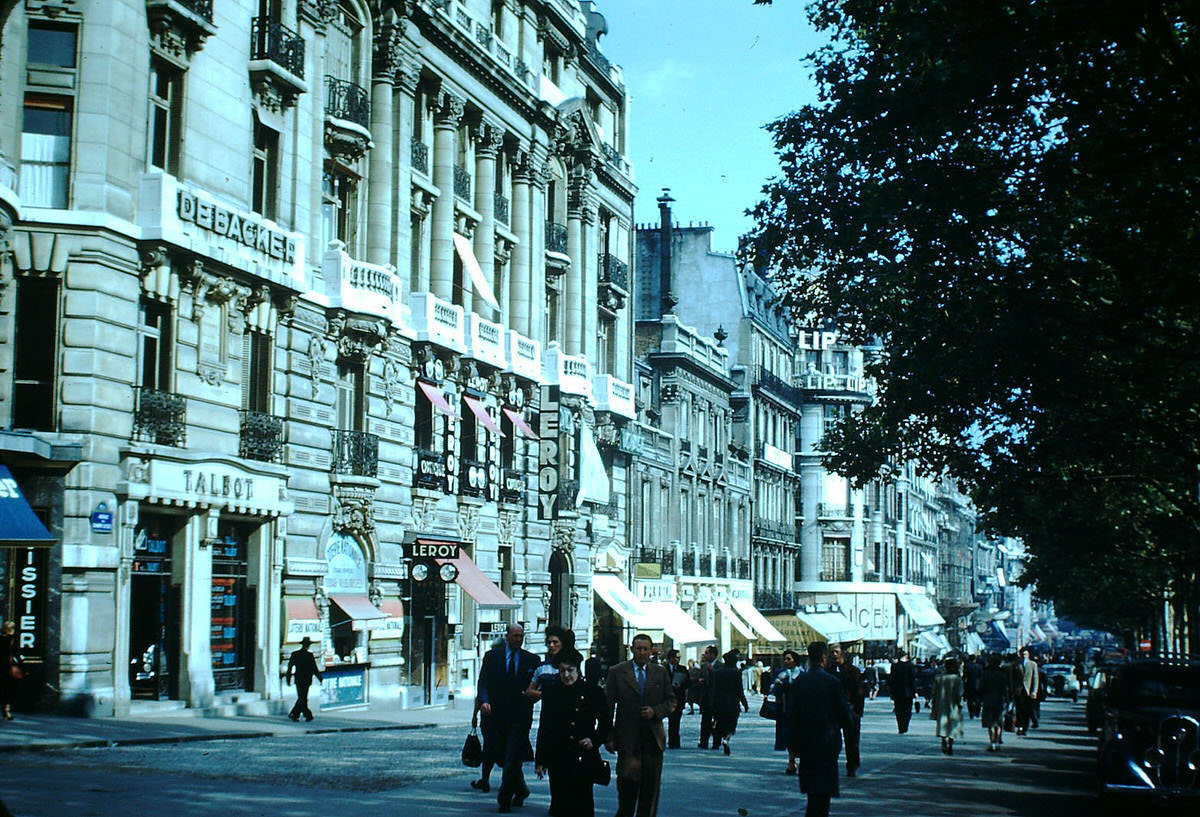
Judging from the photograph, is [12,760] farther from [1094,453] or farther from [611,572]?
[611,572]

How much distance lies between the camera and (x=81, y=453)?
26.6 meters

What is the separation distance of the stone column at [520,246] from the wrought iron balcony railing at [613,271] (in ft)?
25.0

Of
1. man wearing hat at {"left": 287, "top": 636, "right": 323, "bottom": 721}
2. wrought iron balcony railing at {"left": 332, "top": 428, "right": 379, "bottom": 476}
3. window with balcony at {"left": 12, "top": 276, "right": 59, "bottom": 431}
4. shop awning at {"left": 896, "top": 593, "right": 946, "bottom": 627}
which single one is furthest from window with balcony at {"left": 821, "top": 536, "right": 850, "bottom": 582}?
window with balcony at {"left": 12, "top": 276, "right": 59, "bottom": 431}

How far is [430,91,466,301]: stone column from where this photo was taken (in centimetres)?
4150

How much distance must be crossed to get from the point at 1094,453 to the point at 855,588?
64.0 metres

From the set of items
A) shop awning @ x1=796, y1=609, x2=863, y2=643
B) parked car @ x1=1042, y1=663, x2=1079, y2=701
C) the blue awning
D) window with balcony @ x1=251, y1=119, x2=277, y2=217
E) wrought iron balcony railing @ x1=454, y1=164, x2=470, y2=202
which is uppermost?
wrought iron balcony railing @ x1=454, y1=164, x2=470, y2=202

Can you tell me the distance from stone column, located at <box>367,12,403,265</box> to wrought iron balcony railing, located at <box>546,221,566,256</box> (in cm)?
1077

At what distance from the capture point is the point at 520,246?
4672 centimetres

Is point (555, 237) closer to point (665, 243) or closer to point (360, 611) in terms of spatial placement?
point (360, 611)

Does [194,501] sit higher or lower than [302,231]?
lower

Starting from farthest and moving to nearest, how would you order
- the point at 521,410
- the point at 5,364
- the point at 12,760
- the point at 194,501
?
1. the point at 521,410
2. the point at 194,501
3. the point at 5,364
4. the point at 12,760

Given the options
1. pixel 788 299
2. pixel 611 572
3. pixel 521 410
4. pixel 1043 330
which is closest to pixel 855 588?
pixel 611 572

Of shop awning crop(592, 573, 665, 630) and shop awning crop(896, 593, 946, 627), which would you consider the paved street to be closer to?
shop awning crop(592, 573, 665, 630)

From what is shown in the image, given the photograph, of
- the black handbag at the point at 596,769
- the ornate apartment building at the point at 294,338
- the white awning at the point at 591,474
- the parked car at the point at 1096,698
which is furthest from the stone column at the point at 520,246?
the black handbag at the point at 596,769
